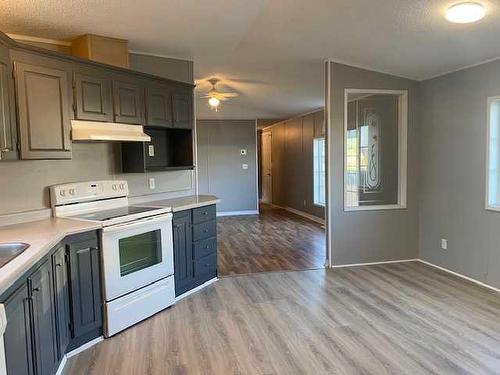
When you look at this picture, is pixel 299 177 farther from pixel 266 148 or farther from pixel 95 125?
pixel 95 125

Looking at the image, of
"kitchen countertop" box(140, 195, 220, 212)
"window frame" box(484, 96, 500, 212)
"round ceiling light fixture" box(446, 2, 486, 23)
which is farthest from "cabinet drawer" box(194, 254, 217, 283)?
"round ceiling light fixture" box(446, 2, 486, 23)

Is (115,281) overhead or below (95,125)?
below

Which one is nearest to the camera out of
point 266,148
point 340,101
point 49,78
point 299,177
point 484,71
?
point 49,78

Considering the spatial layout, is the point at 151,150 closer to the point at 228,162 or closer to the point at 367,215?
the point at 367,215

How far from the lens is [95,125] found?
10.1 ft

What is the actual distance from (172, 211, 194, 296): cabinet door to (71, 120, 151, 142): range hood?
0.83 meters

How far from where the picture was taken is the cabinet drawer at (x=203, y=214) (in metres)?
3.79

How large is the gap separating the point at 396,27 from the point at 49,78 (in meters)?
2.88

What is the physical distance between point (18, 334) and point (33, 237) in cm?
73

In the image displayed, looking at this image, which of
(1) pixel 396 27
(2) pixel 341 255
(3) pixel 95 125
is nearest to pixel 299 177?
(2) pixel 341 255

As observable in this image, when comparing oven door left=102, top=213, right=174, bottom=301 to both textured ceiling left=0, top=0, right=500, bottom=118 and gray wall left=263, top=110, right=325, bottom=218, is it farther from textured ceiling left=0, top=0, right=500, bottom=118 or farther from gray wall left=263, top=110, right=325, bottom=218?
gray wall left=263, top=110, right=325, bottom=218

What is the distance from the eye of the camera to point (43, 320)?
80.1 inches

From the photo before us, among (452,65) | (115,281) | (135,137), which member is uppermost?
(452,65)

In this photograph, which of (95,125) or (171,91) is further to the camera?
(171,91)
